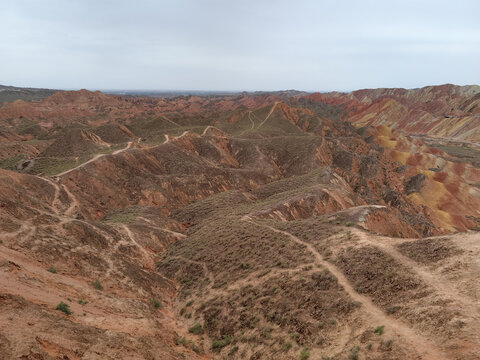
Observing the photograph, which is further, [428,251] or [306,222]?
[306,222]

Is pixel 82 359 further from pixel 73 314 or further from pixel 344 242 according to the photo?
pixel 344 242

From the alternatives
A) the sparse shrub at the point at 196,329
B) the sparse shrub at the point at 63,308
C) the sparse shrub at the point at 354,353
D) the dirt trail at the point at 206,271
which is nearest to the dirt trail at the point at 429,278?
the sparse shrub at the point at 354,353

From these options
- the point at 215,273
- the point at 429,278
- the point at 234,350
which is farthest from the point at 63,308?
the point at 429,278

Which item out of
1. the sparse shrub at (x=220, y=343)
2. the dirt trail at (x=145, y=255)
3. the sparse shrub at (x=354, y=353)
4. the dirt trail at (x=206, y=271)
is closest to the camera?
the sparse shrub at (x=354, y=353)

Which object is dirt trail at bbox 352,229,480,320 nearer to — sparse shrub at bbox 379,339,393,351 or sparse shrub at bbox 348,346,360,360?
sparse shrub at bbox 379,339,393,351

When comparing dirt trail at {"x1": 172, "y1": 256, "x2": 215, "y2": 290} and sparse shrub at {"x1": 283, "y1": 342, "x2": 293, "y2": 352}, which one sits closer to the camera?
sparse shrub at {"x1": 283, "y1": 342, "x2": 293, "y2": 352}

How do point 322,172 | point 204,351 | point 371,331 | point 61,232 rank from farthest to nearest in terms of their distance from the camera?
point 322,172 → point 61,232 → point 204,351 → point 371,331

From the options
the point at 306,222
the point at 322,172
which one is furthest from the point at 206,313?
the point at 322,172

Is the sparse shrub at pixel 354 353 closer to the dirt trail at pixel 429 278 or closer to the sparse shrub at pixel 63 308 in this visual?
the dirt trail at pixel 429 278

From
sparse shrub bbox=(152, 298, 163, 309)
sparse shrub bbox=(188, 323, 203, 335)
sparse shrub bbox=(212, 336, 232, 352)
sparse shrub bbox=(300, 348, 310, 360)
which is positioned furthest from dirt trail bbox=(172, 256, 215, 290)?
sparse shrub bbox=(300, 348, 310, 360)
